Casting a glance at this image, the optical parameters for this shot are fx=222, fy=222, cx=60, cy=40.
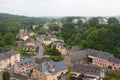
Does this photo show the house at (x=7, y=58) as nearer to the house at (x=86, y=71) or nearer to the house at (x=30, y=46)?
the house at (x=30, y=46)

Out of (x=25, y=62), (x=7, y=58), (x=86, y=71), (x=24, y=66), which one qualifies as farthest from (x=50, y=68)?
(x=7, y=58)

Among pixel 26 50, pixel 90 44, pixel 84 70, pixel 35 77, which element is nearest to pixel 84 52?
pixel 90 44

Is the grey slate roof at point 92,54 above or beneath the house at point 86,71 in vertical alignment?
above

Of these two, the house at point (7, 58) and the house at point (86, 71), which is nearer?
the house at point (86, 71)

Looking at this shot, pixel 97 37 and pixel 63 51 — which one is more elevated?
pixel 97 37

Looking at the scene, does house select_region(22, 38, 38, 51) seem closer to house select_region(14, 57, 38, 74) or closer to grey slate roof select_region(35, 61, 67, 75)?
house select_region(14, 57, 38, 74)

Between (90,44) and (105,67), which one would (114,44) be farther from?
(105,67)

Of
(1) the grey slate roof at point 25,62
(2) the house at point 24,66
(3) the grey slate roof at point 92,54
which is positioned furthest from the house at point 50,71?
(3) the grey slate roof at point 92,54

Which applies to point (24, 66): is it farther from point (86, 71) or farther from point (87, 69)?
point (87, 69)
